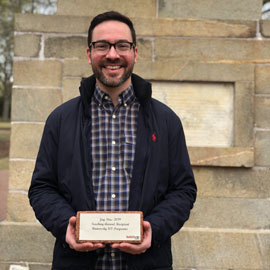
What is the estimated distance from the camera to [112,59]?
1.95 meters

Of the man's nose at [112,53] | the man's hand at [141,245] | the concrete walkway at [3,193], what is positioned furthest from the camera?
the concrete walkway at [3,193]

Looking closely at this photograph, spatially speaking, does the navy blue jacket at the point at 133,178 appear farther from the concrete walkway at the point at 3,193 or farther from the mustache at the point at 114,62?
the concrete walkway at the point at 3,193

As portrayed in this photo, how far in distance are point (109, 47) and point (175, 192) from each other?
802mm

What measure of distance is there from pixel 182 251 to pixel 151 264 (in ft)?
6.00

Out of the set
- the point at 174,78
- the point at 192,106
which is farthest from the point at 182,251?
the point at 174,78

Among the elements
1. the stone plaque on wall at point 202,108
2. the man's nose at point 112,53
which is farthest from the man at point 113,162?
the stone plaque on wall at point 202,108

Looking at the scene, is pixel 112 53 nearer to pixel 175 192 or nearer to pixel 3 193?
pixel 175 192

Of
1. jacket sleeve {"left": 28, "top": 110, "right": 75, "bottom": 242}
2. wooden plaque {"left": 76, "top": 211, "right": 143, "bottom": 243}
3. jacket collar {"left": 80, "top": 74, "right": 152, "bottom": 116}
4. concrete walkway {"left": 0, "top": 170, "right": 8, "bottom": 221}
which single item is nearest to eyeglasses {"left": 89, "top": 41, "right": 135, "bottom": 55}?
jacket collar {"left": 80, "top": 74, "right": 152, "bottom": 116}

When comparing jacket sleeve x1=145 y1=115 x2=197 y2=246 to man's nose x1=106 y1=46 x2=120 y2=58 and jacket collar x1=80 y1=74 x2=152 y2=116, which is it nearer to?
jacket collar x1=80 y1=74 x2=152 y2=116

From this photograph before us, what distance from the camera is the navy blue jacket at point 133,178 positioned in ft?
6.17

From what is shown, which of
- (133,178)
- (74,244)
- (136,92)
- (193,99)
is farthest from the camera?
(193,99)

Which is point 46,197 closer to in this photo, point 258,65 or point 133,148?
point 133,148

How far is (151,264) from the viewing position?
1.91 m

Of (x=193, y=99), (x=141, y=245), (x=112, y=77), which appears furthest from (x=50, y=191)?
(x=193, y=99)
